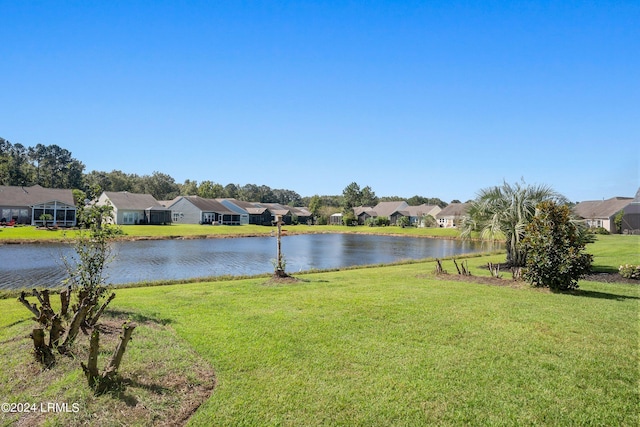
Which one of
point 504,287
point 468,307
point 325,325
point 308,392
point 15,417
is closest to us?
point 15,417

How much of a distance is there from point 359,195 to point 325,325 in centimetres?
10088

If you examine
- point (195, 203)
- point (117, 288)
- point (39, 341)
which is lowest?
point (117, 288)

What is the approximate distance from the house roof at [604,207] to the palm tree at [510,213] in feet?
137

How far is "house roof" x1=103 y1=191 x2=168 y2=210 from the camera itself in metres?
60.1

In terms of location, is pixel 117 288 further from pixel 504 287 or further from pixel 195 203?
pixel 195 203

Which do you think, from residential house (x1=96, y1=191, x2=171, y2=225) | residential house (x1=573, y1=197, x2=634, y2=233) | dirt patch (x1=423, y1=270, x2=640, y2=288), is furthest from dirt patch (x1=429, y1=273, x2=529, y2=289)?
residential house (x1=96, y1=191, x2=171, y2=225)

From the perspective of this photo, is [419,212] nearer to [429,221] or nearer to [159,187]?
[429,221]

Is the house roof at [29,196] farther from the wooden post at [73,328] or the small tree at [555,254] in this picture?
the small tree at [555,254]

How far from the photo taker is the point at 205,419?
166 inches

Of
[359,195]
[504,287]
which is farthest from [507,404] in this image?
[359,195]

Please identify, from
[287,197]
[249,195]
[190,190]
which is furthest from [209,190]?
[287,197]

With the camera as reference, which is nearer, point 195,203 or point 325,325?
point 325,325

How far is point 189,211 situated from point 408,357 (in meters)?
68.5

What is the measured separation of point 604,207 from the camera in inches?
2272
